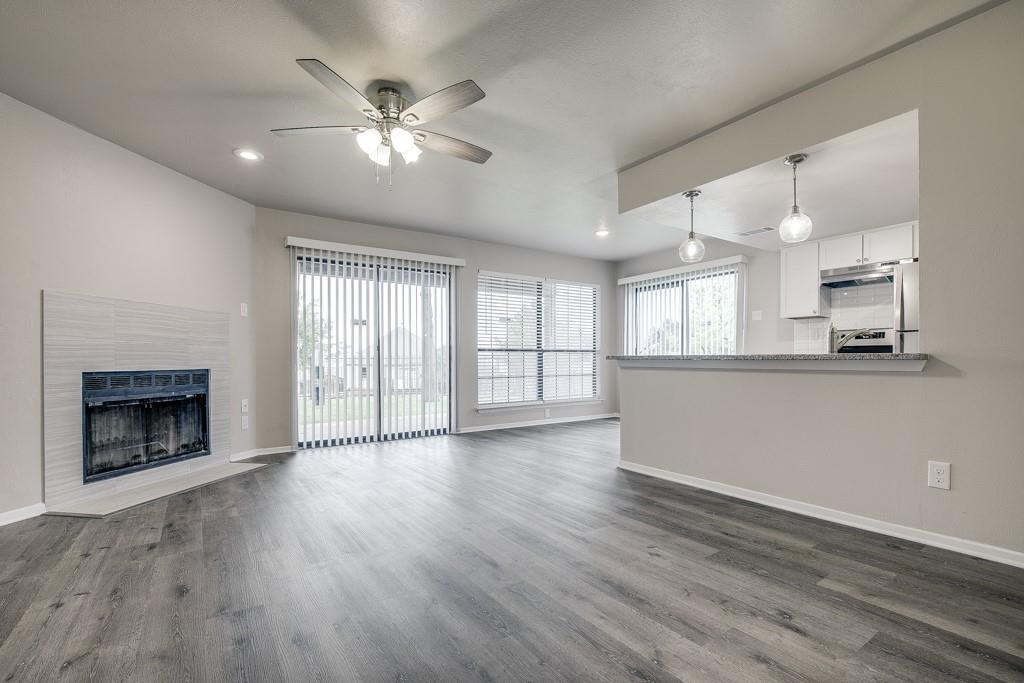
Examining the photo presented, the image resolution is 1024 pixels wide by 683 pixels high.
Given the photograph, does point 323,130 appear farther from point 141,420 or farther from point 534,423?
point 534,423

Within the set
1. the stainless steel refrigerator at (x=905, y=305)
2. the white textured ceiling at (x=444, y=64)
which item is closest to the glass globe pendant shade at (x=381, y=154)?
the white textured ceiling at (x=444, y=64)

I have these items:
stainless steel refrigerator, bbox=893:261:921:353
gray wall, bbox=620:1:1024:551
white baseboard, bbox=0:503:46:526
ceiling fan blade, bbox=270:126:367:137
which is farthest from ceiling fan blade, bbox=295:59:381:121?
stainless steel refrigerator, bbox=893:261:921:353

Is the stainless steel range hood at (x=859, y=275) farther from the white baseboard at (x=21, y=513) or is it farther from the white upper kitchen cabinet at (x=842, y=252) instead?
the white baseboard at (x=21, y=513)

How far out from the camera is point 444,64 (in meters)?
2.48

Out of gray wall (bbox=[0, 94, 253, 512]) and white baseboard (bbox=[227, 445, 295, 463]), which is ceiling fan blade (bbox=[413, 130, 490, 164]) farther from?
white baseboard (bbox=[227, 445, 295, 463])

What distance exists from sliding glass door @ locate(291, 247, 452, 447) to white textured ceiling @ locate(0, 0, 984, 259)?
5.15ft

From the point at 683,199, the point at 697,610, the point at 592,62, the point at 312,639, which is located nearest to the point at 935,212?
the point at 683,199

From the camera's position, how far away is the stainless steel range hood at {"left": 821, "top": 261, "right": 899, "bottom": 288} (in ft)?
14.7

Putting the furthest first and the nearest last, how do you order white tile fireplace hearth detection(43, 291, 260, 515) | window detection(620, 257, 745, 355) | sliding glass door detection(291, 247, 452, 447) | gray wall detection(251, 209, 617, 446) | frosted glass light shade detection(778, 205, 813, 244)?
window detection(620, 257, 745, 355), sliding glass door detection(291, 247, 452, 447), gray wall detection(251, 209, 617, 446), white tile fireplace hearth detection(43, 291, 260, 515), frosted glass light shade detection(778, 205, 813, 244)

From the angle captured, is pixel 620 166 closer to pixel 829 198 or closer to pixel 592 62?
pixel 592 62

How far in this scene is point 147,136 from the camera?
129 inches

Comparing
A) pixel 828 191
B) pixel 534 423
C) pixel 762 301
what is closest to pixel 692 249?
pixel 828 191

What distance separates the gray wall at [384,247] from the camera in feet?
15.9

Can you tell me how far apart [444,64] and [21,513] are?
12.5ft
